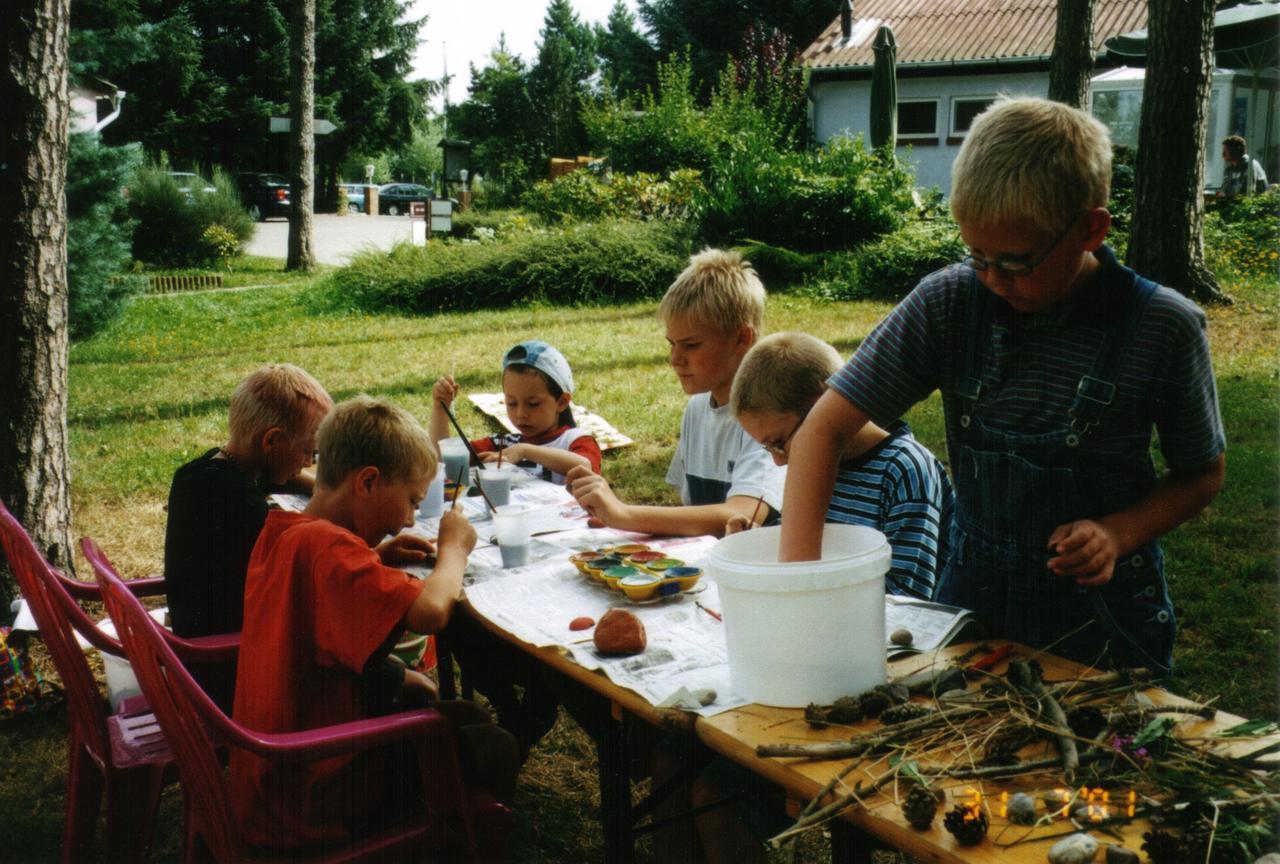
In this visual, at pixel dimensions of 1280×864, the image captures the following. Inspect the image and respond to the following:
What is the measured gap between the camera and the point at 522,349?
12.6 ft

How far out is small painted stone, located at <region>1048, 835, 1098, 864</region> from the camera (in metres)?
1.20

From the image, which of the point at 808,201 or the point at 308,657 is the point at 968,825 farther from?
the point at 808,201

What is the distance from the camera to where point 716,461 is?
331 centimetres

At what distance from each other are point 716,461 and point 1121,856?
218cm

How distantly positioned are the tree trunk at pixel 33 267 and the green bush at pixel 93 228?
6318 mm

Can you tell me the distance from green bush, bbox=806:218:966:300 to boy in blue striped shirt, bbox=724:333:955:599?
30.9ft

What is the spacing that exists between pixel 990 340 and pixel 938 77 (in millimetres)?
23488

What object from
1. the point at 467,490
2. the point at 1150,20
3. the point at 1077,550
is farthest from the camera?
the point at 1150,20

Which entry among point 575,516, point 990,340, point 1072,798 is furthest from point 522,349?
point 1072,798

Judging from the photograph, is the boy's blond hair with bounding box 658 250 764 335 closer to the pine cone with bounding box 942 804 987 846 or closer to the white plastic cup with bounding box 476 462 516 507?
the white plastic cup with bounding box 476 462 516 507

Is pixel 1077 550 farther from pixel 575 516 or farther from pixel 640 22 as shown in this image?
pixel 640 22

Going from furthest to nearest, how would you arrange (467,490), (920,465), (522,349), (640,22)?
(640,22) < (522,349) < (467,490) < (920,465)

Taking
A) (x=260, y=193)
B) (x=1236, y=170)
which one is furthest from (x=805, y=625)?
(x=260, y=193)

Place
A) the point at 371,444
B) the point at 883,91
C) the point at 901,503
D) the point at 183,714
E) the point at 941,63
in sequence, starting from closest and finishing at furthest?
the point at 183,714 < the point at 371,444 < the point at 901,503 < the point at 883,91 < the point at 941,63
